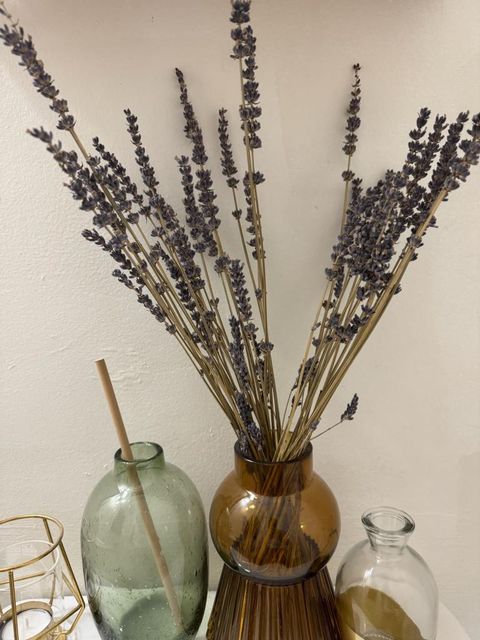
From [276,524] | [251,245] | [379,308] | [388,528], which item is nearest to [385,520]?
[388,528]

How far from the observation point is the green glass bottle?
667 millimetres

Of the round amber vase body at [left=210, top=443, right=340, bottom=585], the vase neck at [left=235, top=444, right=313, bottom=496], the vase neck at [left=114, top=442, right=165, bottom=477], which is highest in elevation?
the vase neck at [left=114, top=442, right=165, bottom=477]

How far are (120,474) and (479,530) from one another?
1.79 ft

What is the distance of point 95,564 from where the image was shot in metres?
0.67

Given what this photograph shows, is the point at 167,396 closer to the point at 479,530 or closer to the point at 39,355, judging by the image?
the point at 39,355

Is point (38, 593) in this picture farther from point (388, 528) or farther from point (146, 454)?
point (388, 528)

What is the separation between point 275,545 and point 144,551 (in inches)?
6.8

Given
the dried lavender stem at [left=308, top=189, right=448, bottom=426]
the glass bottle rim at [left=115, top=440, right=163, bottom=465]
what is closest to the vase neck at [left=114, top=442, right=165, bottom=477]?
the glass bottle rim at [left=115, top=440, right=163, bottom=465]

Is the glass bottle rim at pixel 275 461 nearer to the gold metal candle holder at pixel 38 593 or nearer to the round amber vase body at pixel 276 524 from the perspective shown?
the round amber vase body at pixel 276 524

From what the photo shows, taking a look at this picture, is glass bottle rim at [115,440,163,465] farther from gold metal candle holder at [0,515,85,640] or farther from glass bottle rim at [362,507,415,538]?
glass bottle rim at [362,507,415,538]

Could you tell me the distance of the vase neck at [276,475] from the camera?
2.02 ft

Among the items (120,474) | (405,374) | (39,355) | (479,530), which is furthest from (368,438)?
(39,355)

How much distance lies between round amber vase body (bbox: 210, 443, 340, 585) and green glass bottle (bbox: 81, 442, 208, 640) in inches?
2.6

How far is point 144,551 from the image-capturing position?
2.21 ft
